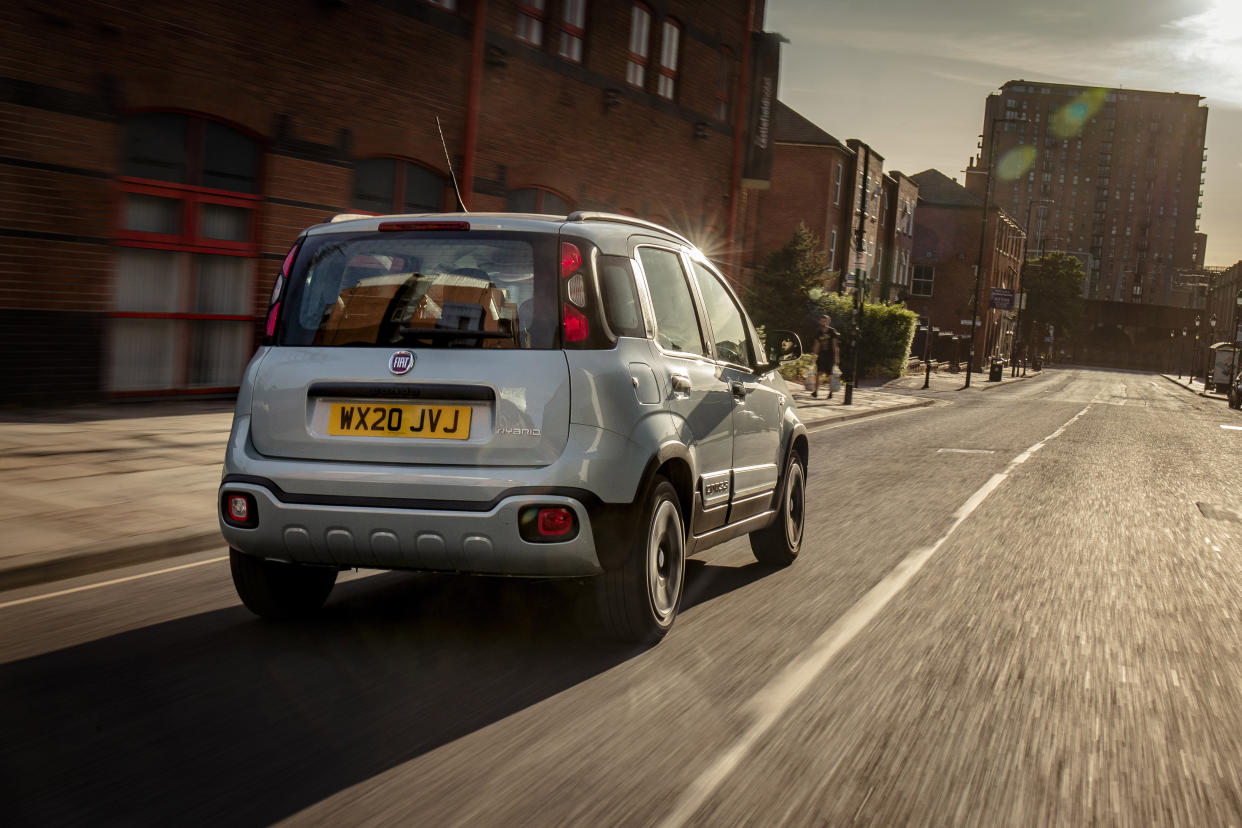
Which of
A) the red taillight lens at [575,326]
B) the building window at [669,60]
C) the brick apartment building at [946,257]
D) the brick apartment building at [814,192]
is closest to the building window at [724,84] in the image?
the building window at [669,60]

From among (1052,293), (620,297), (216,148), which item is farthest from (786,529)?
(1052,293)

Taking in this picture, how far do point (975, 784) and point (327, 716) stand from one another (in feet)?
6.83

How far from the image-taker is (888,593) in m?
6.63

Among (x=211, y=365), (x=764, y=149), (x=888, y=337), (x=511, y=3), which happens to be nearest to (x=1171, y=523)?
(x=211, y=365)

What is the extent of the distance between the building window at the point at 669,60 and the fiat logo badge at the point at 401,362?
2121 centimetres

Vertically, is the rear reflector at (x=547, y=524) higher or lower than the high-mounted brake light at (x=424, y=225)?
lower

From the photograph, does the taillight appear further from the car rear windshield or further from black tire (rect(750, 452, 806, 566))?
black tire (rect(750, 452, 806, 566))

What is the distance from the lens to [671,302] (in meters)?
5.68

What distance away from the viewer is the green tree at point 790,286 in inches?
1462

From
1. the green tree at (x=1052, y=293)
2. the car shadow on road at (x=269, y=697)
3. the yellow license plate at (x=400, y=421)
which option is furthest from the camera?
the green tree at (x=1052, y=293)

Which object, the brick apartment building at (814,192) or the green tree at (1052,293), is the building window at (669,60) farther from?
the green tree at (1052,293)

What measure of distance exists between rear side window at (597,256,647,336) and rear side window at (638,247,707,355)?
0.20 m

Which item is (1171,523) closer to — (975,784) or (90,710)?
(975,784)

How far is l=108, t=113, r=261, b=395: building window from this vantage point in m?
13.3
